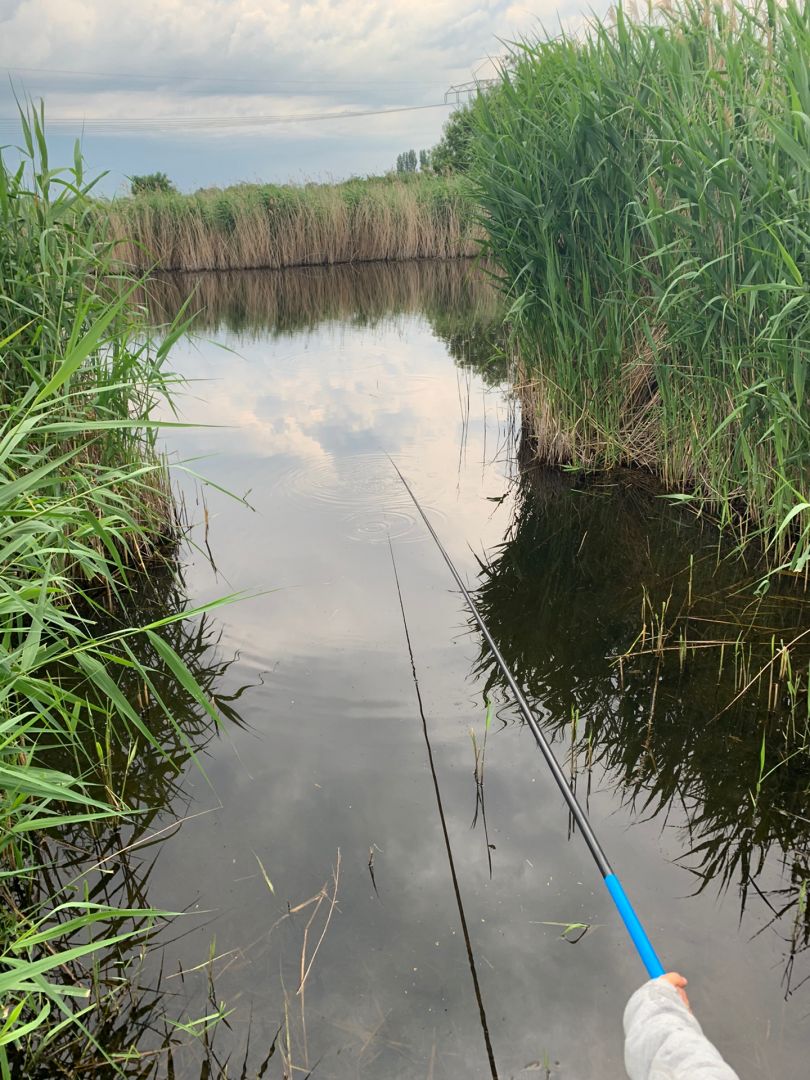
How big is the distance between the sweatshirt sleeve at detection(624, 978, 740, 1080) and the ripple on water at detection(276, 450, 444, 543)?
363 centimetres

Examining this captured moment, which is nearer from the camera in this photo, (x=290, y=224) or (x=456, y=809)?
(x=456, y=809)

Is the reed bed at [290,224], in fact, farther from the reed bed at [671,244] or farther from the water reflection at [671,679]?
the water reflection at [671,679]

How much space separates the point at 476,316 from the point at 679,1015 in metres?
12.3

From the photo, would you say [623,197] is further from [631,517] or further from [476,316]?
[476,316]

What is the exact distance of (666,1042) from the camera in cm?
104

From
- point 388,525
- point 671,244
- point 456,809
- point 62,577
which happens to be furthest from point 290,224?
point 456,809

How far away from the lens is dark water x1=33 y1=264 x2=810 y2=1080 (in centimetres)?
185

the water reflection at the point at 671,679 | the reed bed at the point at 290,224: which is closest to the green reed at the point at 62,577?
the water reflection at the point at 671,679

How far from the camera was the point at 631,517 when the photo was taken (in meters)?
4.92

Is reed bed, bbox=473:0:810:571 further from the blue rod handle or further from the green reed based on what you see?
the green reed

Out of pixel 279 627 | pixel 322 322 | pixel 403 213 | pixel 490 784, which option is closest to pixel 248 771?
pixel 490 784

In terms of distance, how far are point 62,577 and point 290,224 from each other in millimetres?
17234

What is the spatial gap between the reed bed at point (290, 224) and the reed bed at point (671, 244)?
13.2 m

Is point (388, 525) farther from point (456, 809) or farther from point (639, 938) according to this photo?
point (639, 938)
